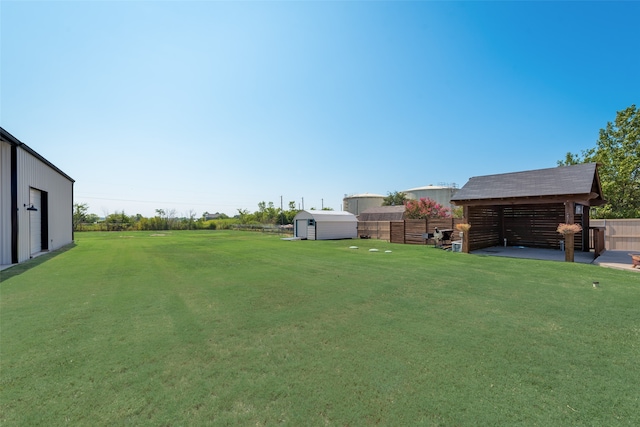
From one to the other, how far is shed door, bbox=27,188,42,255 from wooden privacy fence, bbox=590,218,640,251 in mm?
24931

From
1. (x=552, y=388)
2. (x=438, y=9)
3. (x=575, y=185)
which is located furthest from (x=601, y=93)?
(x=552, y=388)

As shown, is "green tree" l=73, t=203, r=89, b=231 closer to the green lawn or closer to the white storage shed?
the white storage shed

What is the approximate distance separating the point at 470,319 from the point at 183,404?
3.79 meters

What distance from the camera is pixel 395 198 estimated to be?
4506 centimetres

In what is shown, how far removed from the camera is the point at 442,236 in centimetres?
1348

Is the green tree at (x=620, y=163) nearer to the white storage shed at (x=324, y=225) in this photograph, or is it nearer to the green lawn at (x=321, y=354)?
the white storage shed at (x=324, y=225)

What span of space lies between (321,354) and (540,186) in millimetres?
12026

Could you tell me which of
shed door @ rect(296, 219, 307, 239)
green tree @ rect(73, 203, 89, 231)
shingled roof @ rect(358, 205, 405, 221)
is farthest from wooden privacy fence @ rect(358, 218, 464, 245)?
green tree @ rect(73, 203, 89, 231)

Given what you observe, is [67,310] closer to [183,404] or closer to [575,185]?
[183,404]

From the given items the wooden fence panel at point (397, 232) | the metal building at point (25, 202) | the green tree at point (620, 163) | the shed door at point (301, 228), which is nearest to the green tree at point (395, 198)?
the green tree at point (620, 163)

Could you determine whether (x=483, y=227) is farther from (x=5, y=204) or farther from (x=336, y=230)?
(x=5, y=204)

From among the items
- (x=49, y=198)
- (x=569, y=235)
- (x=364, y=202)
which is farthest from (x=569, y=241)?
(x=364, y=202)

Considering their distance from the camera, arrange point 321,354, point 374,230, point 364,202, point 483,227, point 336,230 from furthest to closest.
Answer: point 364,202 → point 336,230 → point 374,230 → point 483,227 → point 321,354

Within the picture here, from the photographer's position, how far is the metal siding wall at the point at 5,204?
8977 mm
